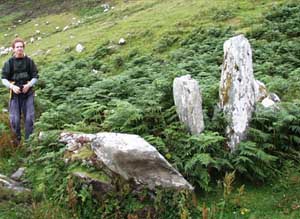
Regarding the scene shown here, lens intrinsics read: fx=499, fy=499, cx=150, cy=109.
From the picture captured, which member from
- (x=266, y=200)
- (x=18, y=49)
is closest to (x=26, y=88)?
(x=18, y=49)

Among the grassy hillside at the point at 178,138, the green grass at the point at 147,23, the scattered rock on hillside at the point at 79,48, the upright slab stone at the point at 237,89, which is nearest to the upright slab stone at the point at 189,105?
the grassy hillside at the point at 178,138

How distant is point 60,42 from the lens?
33750 millimetres

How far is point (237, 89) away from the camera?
10.8 meters

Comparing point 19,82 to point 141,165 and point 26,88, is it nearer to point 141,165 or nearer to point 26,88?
point 26,88

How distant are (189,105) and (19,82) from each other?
4222mm

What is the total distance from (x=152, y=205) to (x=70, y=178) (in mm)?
1669

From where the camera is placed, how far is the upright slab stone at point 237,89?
10.7m

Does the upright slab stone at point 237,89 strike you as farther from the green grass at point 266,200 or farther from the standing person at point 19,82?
the standing person at point 19,82

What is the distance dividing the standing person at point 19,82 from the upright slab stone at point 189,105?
140 inches

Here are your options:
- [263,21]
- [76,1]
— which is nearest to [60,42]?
[263,21]

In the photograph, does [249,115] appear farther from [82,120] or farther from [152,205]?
[82,120]

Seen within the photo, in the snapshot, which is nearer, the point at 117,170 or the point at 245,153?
the point at 117,170

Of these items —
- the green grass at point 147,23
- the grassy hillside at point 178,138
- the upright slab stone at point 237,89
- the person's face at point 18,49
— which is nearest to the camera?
the grassy hillside at point 178,138

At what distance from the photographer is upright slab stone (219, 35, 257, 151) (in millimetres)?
10656
